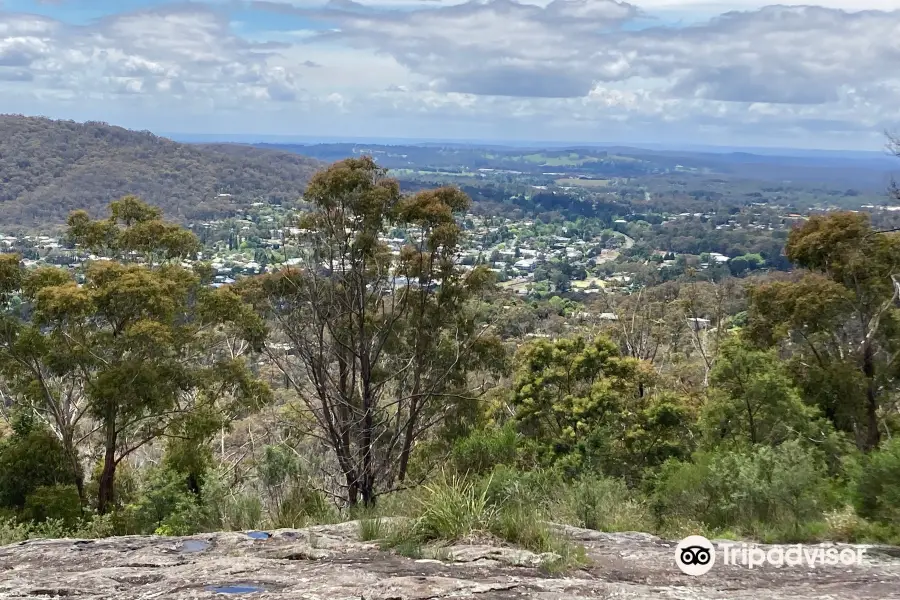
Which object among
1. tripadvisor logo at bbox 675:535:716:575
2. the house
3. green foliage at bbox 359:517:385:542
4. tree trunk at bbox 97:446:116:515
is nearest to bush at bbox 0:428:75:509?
tree trunk at bbox 97:446:116:515

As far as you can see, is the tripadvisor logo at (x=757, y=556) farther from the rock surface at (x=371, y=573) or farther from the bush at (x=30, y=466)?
the bush at (x=30, y=466)

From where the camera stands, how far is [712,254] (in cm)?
7531

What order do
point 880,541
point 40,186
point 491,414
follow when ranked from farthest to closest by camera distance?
point 40,186, point 491,414, point 880,541

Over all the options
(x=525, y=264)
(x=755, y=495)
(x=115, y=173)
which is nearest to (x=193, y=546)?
(x=755, y=495)

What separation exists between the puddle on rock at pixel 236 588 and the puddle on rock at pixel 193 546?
1119 millimetres

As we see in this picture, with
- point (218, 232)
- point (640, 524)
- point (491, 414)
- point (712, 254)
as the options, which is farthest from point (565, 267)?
point (640, 524)

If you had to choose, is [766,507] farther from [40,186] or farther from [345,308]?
[40,186]

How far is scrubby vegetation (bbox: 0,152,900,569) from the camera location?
8.30 metres

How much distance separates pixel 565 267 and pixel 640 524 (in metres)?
59.9

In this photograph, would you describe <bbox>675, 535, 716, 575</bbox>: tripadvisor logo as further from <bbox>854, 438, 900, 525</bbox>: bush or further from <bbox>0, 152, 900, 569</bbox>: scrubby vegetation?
<bbox>854, 438, 900, 525</bbox>: bush

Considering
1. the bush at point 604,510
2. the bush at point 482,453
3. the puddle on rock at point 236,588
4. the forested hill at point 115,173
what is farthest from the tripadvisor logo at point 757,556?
the forested hill at point 115,173

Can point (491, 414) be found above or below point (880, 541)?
below

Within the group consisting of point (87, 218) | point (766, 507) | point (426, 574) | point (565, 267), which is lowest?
point (565, 267)

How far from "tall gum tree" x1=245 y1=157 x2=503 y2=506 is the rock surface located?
13.7 ft
